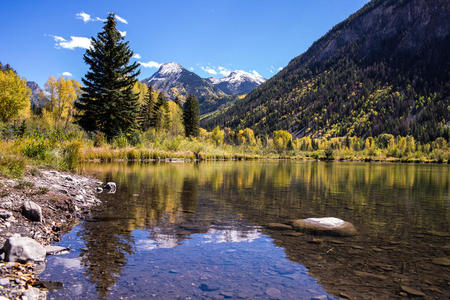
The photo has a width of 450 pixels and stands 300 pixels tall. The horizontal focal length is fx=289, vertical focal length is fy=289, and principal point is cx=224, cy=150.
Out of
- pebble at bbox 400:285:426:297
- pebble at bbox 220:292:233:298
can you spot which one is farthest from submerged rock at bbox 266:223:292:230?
pebble at bbox 220:292:233:298

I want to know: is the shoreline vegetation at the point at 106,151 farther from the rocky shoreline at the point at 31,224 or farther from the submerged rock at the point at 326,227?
the submerged rock at the point at 326,227

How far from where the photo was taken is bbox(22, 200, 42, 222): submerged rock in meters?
5.60

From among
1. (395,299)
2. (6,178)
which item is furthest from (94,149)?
(395,299)

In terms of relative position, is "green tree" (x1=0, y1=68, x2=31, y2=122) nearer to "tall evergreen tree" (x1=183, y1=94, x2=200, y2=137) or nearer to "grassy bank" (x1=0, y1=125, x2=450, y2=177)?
"grassy bank" (x1=0, y1=125, x2=450, y2=177)

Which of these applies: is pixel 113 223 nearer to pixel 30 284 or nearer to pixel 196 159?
pixel 30 284

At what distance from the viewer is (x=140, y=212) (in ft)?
26.2

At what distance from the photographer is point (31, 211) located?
562 cm

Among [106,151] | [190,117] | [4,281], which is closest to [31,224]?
[4,281]

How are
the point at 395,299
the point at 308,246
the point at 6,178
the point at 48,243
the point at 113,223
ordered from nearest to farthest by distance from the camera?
the point at 395,299 < the point at 48,243 < the point at 308,246 < the point at 113,223 < the point at 6,178

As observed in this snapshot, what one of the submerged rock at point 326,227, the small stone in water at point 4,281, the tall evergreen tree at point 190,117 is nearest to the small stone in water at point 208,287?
the small stone in water at point 4,281

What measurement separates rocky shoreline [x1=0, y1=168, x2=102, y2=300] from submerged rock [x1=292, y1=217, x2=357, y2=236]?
5064 millimetres

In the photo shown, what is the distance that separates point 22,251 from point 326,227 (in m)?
5.83

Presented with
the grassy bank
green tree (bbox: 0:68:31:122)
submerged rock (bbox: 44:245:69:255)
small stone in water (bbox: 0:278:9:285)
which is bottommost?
submerged rock (bbox: 44:245:69:255)

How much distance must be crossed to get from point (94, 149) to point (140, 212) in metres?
23.4
